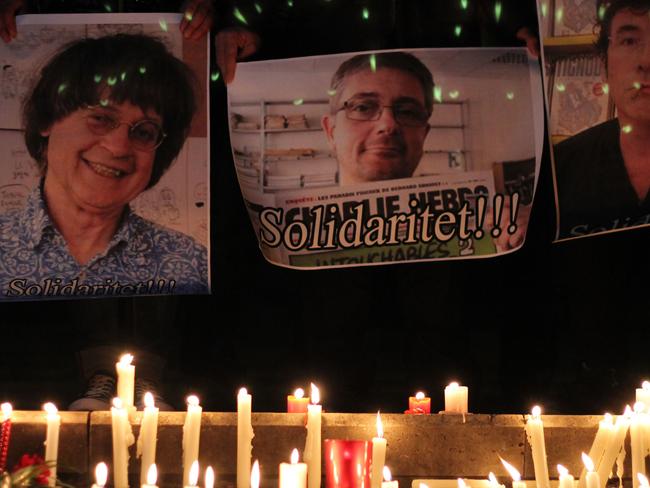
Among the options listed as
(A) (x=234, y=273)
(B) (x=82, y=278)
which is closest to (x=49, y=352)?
(B) (x=82, y=278)

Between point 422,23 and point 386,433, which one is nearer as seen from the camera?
point 386,433

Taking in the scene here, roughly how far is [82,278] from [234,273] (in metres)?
0.68

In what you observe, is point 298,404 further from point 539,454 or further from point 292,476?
point 539,454

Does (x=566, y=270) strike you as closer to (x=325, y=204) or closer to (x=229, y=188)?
(x=325, y=204)

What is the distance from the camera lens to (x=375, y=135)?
14.5ft

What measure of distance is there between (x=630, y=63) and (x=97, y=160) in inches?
90.7

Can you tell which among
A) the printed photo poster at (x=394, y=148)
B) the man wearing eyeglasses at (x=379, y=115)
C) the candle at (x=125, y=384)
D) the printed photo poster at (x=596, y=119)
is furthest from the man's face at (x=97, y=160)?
the printed photo poster at (x=596, y=119)

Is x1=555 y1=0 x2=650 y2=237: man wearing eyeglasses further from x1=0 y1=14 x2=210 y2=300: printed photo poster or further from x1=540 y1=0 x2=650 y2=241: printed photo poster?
x1=0 y1=14 x2=210 y2=300: printed photo poster

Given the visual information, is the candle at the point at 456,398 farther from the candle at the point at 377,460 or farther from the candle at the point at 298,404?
the candle at the point at 377,460

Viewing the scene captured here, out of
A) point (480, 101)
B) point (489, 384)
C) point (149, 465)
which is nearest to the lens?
point (149, 465)

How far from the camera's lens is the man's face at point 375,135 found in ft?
14.5

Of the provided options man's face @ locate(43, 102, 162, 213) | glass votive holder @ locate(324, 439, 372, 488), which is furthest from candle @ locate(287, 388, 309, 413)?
man's face @ locate(43, 102, 162, 213)

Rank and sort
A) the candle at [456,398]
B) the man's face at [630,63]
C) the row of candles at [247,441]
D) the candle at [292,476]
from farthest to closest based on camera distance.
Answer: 1. the man's face at [630,63]
2. the candle at [456,398]
3. the row of candles at [247,441]
4. the candle at [292,476]

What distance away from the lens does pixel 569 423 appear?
3471 mm
